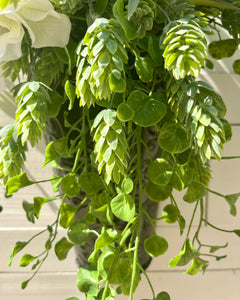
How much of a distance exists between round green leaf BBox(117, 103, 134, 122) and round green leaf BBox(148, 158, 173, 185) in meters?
0.08

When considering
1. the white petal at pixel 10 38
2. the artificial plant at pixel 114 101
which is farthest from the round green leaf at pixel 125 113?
the white petal at pixel 10 38

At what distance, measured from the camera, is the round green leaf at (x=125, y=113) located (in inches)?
11.4

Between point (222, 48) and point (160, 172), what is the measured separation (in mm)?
205

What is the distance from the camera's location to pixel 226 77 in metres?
0.59

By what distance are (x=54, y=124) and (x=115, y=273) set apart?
0.55 ft

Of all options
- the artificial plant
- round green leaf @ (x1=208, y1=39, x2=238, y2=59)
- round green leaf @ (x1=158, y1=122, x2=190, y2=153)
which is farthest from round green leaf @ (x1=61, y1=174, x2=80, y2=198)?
round green leaf @ (x1=208, y1=39, x2=238, y2=59)

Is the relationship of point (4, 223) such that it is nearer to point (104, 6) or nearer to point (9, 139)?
point (9, 139)

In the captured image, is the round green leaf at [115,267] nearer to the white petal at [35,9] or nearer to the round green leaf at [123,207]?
the round green leaf at [123,207]

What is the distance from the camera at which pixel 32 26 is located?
0.33 metres

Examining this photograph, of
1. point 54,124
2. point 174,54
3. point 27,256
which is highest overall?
point 174,54

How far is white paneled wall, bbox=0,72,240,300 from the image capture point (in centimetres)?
58

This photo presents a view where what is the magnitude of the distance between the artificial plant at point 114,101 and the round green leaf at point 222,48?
45 mm

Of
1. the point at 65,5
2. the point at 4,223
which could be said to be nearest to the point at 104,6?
the point at 65,5

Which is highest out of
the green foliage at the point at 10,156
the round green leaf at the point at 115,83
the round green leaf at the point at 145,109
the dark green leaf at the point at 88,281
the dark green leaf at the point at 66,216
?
the round green leaf at the point at 115,83
